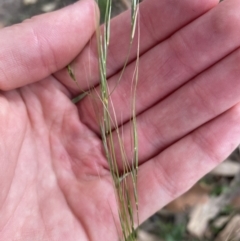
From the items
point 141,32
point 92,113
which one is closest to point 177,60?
point 141,32

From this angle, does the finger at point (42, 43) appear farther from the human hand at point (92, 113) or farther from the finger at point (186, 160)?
the finger at point (186, 160)

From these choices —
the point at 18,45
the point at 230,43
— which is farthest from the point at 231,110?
the point at 18,45

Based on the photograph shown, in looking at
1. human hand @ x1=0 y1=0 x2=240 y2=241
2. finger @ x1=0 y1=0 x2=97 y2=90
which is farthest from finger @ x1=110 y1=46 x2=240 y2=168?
finger @ x1=0 y1=0 x2=97 y2=90

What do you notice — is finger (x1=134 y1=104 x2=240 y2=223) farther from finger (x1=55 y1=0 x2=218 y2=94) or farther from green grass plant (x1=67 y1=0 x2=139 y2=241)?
finger (x1=55 y1=0 x2=218 y2=94)

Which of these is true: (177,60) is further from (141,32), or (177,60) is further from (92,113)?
(92,113)

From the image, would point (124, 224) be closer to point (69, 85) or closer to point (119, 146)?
point (119, 146)

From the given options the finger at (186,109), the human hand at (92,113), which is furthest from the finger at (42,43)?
the finger at (186,109)
